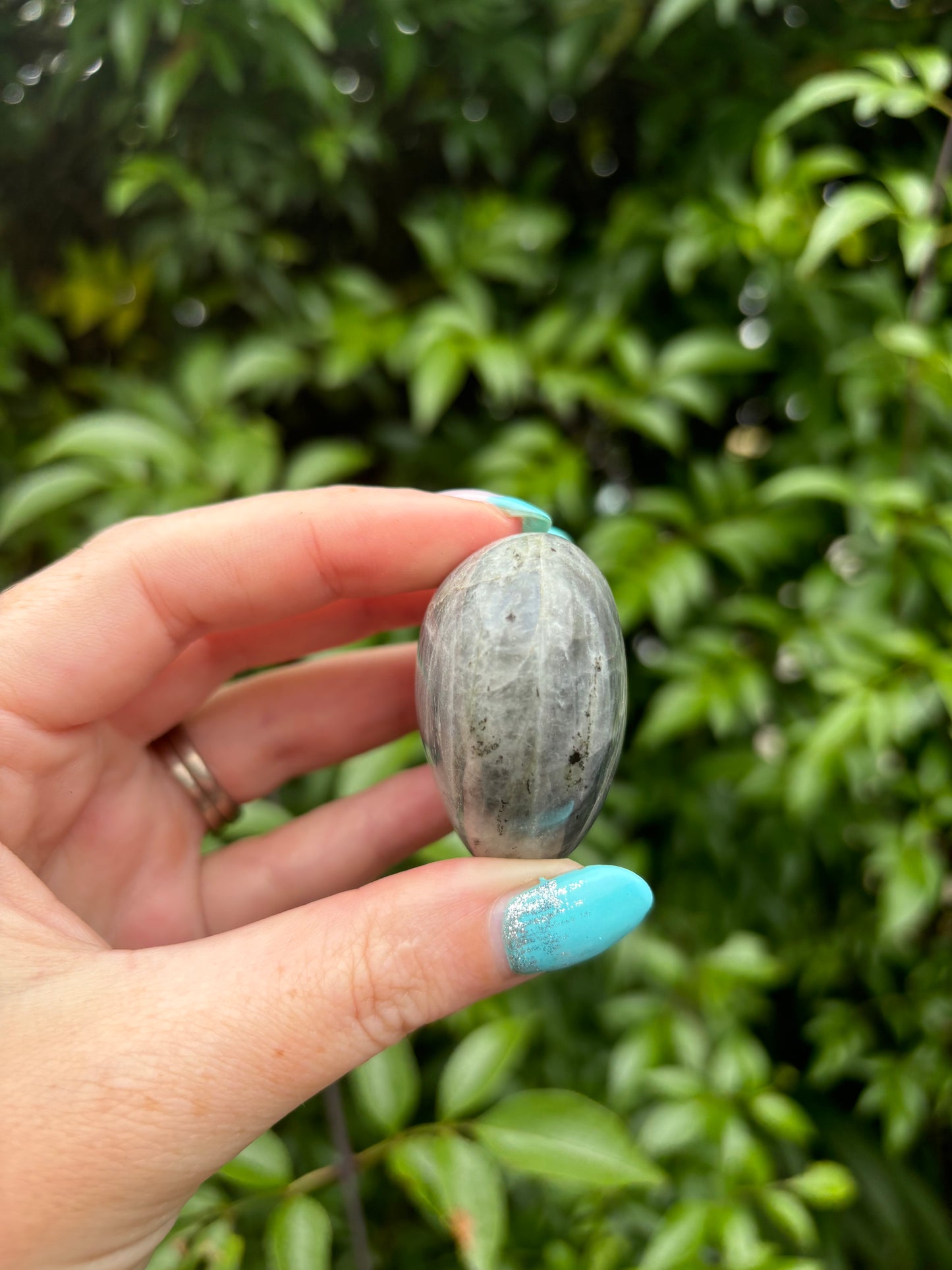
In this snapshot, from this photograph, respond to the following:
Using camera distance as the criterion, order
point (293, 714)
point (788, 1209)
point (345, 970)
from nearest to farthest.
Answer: point (345, 970) < point (788, 1209) < point (293, 714)

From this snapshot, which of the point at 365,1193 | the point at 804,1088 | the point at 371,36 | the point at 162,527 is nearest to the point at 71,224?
the point at 371,36

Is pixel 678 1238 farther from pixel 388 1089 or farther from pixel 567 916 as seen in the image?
pixel 567 916

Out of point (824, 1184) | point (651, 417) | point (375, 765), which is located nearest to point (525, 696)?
point (375, 765)

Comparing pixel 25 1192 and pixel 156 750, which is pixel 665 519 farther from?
pixel 25 1192

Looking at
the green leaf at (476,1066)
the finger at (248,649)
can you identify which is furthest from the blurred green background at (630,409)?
the finger at (248,649)

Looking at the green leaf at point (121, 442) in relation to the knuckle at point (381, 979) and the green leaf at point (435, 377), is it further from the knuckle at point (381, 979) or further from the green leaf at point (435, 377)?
the knuckle at point (381, 979)

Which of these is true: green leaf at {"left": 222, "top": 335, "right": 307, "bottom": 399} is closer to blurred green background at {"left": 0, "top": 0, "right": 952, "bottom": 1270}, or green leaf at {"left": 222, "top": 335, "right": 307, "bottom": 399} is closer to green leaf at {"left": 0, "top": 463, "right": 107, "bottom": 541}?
blurred green background at {"left": 0, "top": 0, "right": 952, "bottom": 1270}
